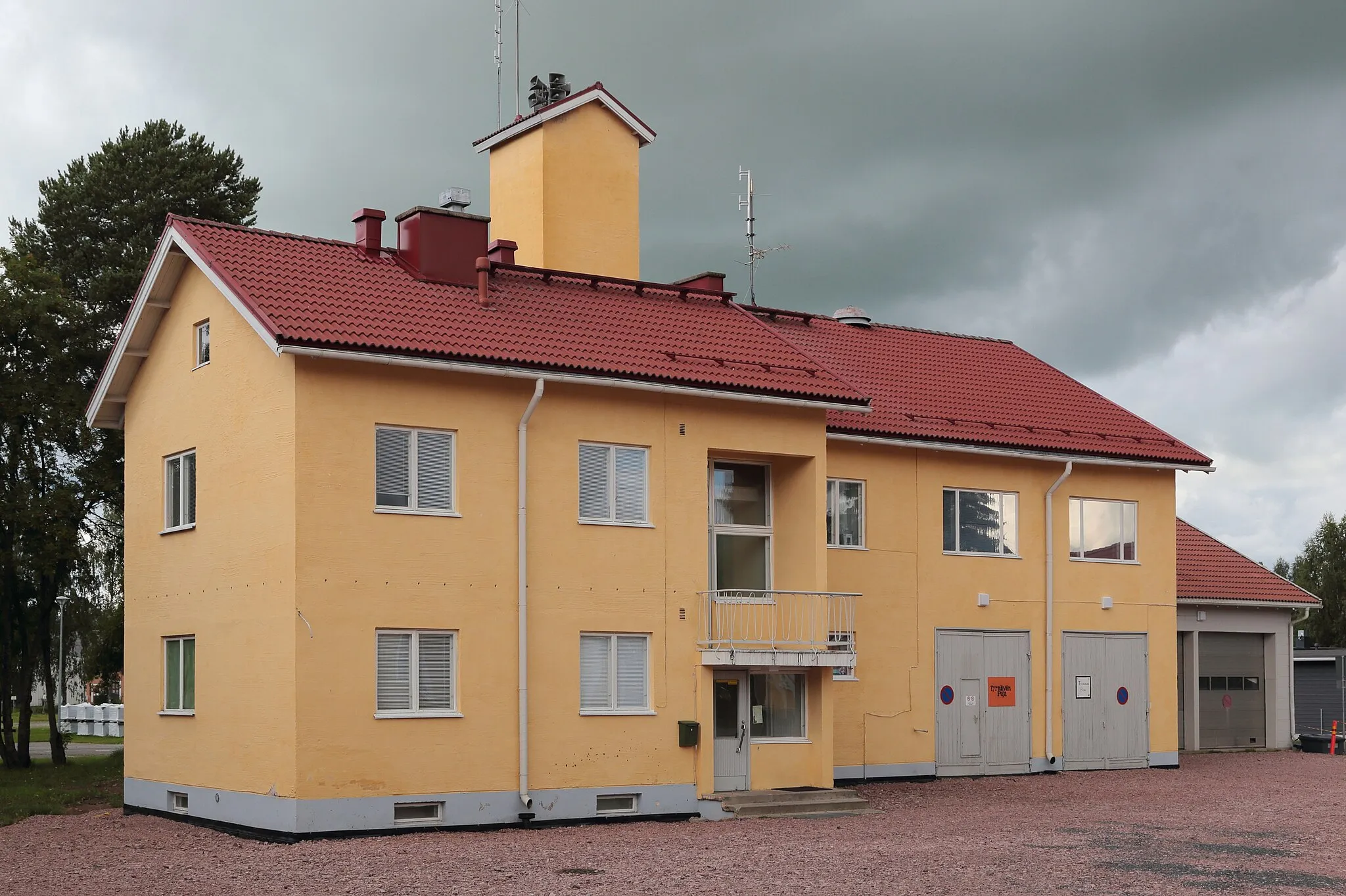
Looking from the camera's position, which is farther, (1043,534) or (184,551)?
(1043,534)

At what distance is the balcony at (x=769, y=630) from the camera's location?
20.8 m

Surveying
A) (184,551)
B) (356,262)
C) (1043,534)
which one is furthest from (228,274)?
(1043,534)

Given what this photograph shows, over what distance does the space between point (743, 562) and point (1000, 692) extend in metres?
6.44

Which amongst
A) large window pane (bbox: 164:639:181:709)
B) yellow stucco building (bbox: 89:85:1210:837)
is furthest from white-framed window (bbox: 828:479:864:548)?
large window pane (bbox: 164:639:181:709)

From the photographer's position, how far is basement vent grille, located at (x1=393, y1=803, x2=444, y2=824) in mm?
18219

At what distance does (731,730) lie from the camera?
842 inches

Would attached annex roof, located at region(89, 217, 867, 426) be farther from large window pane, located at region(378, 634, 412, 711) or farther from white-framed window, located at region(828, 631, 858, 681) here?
large window pane, located at region(378, 634, 412, 711)

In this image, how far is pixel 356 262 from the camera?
824 inches

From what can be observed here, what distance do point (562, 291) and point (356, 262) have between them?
10.2 feet

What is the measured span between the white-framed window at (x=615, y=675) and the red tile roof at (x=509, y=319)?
3.57 metres

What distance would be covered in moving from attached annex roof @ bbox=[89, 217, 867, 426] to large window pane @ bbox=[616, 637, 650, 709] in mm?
3591

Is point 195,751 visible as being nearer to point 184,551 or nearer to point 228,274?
point 184,551

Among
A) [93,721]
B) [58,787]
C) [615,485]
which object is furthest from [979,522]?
[93,721]

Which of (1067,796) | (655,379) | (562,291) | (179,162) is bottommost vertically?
(1067,796)
